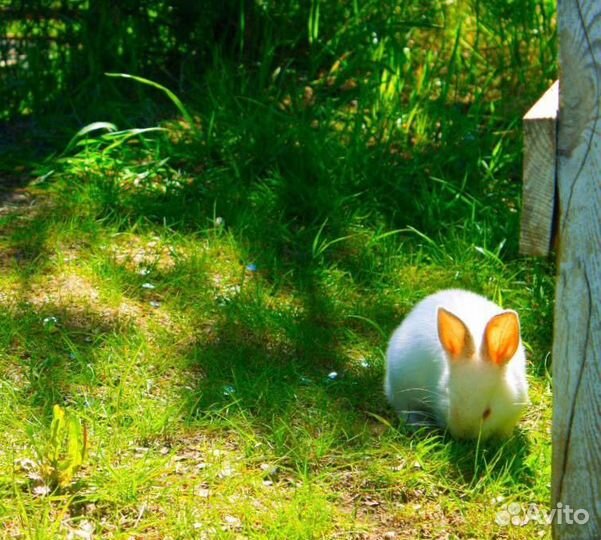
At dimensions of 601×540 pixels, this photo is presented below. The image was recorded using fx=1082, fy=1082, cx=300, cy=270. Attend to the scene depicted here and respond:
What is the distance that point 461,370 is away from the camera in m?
3.52

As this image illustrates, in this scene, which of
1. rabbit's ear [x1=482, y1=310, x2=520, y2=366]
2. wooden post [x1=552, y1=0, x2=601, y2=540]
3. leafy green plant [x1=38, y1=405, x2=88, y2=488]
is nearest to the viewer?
wooden post [x1=552, y1=0, x2=601, y2=540]

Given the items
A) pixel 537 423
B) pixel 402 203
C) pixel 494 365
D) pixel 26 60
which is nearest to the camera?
pixel 494 365

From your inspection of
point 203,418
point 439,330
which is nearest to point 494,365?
point 439,330

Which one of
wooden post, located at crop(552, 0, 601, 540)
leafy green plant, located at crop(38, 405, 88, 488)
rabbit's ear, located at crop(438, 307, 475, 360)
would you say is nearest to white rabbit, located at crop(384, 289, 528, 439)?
rabbit's ear, located at crop(438, 307, 475, 360)

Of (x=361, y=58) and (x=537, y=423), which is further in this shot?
(x=361, y=58)

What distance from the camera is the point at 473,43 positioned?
19.9ft

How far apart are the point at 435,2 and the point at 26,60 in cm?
230

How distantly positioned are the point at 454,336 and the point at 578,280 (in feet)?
3.21

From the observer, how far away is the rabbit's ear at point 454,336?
3482mm

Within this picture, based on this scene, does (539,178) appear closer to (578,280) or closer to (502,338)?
(578,280)

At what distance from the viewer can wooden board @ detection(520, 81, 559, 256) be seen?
2520 mm

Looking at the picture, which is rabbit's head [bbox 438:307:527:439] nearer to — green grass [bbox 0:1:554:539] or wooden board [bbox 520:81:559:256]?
green grass [bbox 0:1:554:539]

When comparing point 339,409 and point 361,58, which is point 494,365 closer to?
point 339,409

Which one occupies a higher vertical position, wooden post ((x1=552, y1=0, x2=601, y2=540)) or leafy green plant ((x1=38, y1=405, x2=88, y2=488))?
wooden post ((x1=552, y1=0, x2=601, y2=540))
